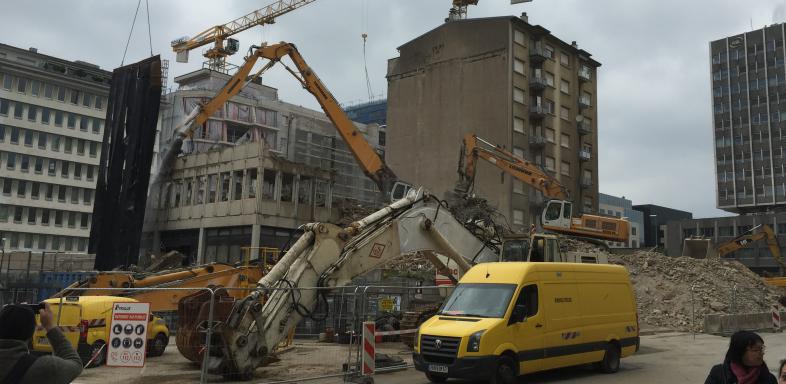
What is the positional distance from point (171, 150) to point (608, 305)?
41.8 meters

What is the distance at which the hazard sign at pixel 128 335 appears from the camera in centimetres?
1048

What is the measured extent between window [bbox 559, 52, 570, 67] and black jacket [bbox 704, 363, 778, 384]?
62.2 m

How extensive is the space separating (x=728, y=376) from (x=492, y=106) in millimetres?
52901

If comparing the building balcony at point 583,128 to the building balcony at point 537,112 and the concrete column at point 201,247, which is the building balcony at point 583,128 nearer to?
the building balcony at point 537,112

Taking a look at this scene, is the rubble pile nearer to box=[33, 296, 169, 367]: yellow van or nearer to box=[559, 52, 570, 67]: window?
box=[33, 296, 169, 367]: yellow van

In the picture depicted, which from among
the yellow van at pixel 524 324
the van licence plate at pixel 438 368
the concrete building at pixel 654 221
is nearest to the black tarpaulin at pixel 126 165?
the yellow van at pixel 524 324

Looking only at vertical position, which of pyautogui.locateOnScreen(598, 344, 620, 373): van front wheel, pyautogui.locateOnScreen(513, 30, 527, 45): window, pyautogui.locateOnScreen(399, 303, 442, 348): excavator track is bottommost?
pyautogui.locateOnScreen(598, 344, 620, 373): van front wheel

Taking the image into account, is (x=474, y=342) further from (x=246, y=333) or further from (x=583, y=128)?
(x=583, y=128)

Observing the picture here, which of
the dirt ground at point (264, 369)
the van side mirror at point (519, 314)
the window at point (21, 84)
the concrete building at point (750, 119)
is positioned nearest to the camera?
the van side mirror at point (519, 314)

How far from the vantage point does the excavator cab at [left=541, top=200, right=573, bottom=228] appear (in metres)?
27.6

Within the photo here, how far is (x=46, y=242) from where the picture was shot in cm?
7094

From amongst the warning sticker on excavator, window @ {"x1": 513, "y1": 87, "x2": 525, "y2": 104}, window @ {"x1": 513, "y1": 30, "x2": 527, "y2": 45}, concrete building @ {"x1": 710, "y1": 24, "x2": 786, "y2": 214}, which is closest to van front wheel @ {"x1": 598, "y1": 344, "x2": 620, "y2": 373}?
the warning sticker on excavator

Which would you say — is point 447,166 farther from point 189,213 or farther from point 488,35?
point 189,213

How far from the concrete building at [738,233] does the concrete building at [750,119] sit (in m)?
7.48
